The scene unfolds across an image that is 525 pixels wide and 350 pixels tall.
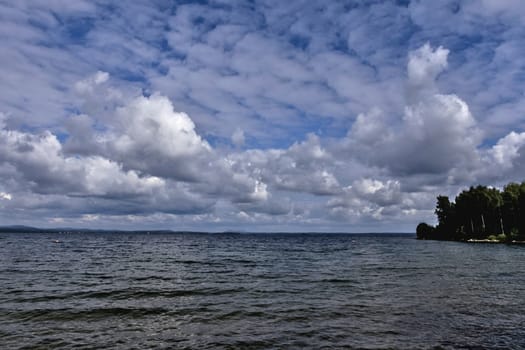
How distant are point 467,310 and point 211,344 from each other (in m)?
16.6

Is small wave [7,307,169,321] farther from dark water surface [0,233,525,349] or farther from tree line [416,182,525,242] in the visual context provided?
tree line [416,182,525,242]

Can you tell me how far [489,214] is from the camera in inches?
5984

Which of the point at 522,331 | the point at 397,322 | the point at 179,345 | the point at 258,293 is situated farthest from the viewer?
the point at 258,293

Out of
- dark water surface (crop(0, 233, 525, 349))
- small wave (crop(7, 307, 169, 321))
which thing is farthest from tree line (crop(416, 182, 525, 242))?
small wave (crop(7, 307, 169, 321))

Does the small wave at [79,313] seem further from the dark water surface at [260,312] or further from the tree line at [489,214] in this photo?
the tree line at [489,214]

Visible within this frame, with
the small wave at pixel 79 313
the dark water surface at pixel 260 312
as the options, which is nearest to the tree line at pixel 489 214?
the dark water surface at pixel 260 312

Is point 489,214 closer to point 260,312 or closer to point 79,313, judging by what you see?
point 260,312

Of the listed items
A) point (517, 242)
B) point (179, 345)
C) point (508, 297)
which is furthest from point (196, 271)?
point (517, 242)

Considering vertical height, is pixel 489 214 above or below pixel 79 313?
above

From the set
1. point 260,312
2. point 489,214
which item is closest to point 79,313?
point 260,312

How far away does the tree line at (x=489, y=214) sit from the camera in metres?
134

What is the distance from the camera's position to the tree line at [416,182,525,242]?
13350 cm

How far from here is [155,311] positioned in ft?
76.8

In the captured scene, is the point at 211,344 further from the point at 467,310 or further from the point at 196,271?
the point at 196,271
